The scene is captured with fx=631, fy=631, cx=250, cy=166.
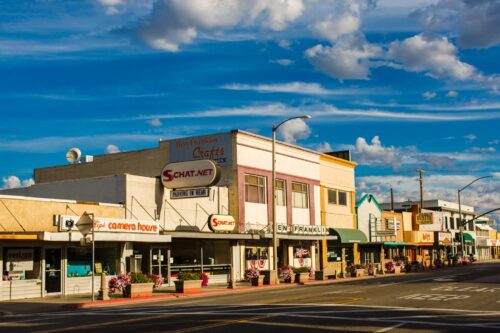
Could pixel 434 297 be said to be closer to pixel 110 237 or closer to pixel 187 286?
pixel 187 286

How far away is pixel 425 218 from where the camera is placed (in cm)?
7494

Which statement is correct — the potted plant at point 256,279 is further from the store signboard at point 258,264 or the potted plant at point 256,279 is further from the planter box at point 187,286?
the planter box at point 187,286

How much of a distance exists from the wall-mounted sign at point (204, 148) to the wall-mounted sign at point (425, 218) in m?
38.9

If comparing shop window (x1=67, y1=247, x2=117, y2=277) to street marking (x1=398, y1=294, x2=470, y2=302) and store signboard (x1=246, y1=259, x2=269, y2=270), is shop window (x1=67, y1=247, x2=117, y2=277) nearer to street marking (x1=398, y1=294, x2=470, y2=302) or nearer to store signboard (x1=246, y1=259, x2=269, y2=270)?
store signboard (x1=246, y1=259, x2=269, y2=270)

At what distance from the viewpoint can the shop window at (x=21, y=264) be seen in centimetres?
2819

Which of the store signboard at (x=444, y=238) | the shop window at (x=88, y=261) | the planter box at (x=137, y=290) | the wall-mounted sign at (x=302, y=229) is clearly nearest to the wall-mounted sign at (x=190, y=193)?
the shop window at (x=88, y=261)

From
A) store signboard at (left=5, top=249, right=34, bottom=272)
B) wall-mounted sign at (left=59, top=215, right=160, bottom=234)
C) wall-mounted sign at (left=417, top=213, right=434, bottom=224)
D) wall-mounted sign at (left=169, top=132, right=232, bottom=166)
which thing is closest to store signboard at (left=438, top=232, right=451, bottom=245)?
wall-mounted sign at (left=417, top=213, right=434, bottom=224)

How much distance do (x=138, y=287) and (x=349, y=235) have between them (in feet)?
97.9

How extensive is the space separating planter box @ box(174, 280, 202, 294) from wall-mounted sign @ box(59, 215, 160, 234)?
3523 millimetres

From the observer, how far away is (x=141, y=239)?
3200 cm

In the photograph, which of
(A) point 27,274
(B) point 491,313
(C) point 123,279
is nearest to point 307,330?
(B) point 491,313

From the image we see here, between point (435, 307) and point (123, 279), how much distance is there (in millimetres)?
14404

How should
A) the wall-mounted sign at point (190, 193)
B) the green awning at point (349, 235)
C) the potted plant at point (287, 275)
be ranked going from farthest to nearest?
the green awning at point (349, 235), the potted plant at point (287, 275), the wall-mounted sign at point (190, 193)

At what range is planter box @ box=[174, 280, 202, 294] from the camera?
3081cm
